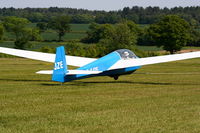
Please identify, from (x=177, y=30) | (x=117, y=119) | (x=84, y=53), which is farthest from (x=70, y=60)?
(x=177, y=30)

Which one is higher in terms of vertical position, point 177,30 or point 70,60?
point 177,30

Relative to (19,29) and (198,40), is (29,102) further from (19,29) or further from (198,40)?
(19,29)

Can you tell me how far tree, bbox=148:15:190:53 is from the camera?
80875mm

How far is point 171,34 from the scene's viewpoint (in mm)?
82000

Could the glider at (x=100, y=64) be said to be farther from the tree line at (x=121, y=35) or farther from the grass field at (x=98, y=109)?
the tree line at (x=121, y=35)

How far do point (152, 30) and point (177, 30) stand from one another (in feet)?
15.0

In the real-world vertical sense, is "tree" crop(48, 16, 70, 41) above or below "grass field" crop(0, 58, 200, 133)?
above

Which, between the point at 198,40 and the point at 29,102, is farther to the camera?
the point at 198,40

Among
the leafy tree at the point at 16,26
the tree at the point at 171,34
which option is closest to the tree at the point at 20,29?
the leafy tree at the point at 16,26

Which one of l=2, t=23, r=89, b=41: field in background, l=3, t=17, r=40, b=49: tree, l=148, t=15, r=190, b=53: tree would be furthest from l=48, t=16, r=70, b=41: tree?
l=148, t=15, r=190, b=53: tree

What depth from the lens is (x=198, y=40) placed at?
10131 centimetres

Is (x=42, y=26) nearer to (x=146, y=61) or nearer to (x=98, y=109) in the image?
(x=146, y=61)

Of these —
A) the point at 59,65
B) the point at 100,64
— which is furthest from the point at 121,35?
the point at 59,65

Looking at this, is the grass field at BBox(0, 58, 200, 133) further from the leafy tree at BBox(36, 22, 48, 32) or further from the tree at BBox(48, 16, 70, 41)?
the leafy tree at BBox(36, 22, 48, 32)
